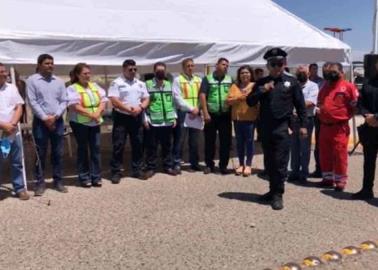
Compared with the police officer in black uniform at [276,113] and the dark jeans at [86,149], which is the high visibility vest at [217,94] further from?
the dark jeans at [86,149]

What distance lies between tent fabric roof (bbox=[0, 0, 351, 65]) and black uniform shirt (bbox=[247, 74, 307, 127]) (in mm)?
2161

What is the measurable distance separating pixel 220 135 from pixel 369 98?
257cm

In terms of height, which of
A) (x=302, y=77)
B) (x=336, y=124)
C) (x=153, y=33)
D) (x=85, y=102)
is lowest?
(x=336, y=124)

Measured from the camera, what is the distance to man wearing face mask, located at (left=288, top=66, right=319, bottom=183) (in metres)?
7.75

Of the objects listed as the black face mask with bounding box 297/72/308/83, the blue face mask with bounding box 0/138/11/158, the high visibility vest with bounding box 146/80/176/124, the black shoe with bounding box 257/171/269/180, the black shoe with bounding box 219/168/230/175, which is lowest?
the black shoe with bounding box 257/171/269/180

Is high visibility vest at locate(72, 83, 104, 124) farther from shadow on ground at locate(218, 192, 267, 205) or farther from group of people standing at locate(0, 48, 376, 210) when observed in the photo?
shadow on ground at locate(218, 192, 267, 205)

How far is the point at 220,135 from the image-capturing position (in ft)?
27.2

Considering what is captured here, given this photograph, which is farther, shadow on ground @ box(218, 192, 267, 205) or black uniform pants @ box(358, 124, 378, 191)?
shadow on ground @ box(218, 192, 267, 205)

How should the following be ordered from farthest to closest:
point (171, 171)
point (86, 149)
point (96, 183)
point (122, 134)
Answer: point (171, 171)
point (122, 134)
point (96, 183)
point (86, 149)

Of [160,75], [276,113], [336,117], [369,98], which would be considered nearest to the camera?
[276,113]

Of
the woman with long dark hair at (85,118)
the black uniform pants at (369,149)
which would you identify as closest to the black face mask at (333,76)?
the black uniform pants at (369,149)

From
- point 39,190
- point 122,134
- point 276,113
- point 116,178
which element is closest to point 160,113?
point 122,134

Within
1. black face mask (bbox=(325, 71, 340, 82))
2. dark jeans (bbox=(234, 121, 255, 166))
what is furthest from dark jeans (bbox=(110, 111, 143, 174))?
black face mask (bbox=(325, 71, 340, 82))

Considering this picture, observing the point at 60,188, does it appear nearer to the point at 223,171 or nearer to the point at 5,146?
the point at 5,146
